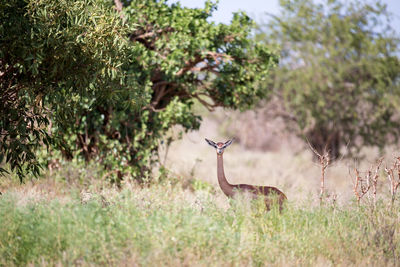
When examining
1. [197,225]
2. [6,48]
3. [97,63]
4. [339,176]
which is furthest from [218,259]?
[339,176]

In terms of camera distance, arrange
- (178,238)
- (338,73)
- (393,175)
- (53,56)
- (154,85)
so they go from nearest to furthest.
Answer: (178,238)
(53,56)
(393,175)
(154,85)
(338,73)

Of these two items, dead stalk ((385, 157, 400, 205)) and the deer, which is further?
dead stalk ((385, 157, 400, 205))

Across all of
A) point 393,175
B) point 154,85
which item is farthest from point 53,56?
point 393,175

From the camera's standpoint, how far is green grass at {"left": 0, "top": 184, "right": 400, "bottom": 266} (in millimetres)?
5074

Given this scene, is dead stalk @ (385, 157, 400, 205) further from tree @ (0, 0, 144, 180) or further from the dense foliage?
tree @ (0, 0, 144, 180)

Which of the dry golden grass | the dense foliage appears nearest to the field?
the dense foliage

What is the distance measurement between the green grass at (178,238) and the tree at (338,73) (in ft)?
37.4

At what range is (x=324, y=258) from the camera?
5.64 metres

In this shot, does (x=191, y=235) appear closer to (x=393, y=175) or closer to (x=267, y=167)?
(x=393, y=175)

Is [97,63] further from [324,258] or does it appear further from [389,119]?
[389,119]

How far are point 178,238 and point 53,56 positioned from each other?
2992 mm

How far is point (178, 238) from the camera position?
203 inches

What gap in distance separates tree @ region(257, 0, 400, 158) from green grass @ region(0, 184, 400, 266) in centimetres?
1141

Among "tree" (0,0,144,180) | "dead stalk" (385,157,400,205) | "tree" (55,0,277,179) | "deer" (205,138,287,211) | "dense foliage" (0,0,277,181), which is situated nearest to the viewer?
"tree" (0,0,144,180)
